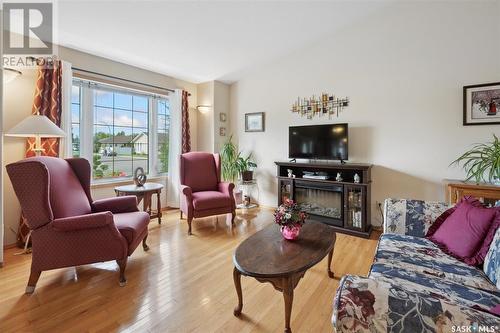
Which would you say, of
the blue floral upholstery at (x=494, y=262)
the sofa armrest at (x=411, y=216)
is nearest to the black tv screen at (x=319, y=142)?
the sofa armrest at (x=411, y=216)

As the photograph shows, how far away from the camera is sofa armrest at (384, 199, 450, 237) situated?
1946mm

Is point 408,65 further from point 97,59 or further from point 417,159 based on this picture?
point 97,59

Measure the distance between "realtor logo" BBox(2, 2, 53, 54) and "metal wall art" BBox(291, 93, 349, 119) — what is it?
3.35 metres

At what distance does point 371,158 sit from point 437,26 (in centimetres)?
179

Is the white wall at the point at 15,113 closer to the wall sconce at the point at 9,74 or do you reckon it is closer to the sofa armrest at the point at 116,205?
the wall sconce at the point at 9,74

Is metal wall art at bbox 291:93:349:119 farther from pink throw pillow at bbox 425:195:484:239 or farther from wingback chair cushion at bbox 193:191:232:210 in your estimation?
pink throw pillow at bbox 425:195:484:239

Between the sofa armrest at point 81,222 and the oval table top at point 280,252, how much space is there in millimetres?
1089

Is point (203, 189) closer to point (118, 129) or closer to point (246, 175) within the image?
point (246, 175)

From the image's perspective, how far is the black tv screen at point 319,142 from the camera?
11.4ft

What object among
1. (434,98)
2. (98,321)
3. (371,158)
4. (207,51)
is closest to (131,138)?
(207,51)

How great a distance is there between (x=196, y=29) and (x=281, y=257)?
2.97 metres

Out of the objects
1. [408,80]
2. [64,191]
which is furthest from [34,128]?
[408,80]

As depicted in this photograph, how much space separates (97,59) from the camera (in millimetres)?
3398

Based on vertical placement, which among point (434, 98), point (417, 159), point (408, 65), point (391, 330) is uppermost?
point (408, 65)
